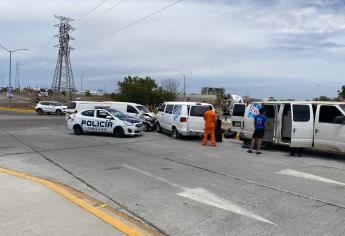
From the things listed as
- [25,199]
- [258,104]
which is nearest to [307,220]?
[25,199]

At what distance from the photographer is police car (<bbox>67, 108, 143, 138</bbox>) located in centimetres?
2227

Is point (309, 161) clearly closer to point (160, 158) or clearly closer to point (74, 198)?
point (160, 158)

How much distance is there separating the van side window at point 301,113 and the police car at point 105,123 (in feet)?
30.1

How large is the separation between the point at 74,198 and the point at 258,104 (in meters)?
10.7

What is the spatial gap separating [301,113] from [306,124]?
0.45 meters

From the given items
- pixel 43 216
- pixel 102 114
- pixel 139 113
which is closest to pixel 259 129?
pixel 102 114

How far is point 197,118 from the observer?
21016 mm

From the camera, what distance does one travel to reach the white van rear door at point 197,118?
68.7 ft

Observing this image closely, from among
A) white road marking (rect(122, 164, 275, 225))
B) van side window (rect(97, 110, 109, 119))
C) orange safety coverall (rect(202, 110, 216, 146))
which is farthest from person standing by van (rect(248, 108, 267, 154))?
van side window (rect(97, 110, 109, 119))

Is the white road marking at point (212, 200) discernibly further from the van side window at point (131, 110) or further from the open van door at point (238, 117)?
the van side window at point (131, 110)

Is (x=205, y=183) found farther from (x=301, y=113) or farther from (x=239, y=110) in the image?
(x=239, y=110)

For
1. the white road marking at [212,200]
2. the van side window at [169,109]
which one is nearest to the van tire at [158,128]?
the van side window at [169,109]

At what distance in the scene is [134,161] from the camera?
45.0 feet

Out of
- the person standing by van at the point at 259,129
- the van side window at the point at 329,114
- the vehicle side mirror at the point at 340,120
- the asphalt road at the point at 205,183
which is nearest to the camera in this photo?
the asphalt road at the point at 205,183
